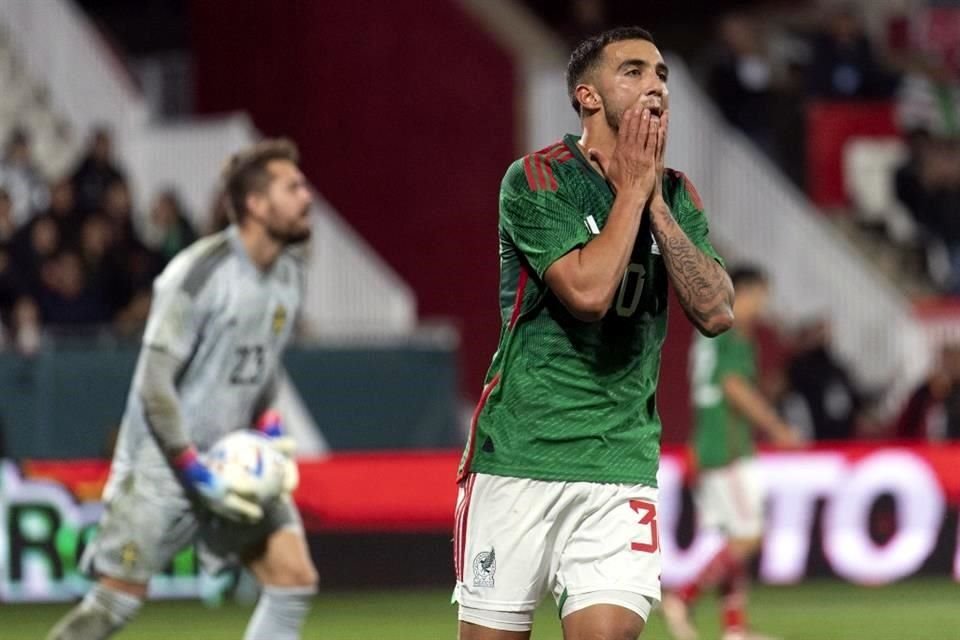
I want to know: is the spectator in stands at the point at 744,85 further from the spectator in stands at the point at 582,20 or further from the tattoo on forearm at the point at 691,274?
the tattoo on forearm at the point at 691,274

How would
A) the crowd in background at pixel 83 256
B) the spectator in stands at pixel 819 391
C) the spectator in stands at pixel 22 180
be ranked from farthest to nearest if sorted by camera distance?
1. the spectator in stands at pixel 22 180
2. the spectator in stands at pixel 819 391
3. the crowd in background at pixel 83 256

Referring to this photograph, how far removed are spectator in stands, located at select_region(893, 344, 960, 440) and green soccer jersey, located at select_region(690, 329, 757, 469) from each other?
4171 millimetres

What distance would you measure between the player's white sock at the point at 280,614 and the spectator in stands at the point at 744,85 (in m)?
11.8

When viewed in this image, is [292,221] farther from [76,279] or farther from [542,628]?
[76,279]

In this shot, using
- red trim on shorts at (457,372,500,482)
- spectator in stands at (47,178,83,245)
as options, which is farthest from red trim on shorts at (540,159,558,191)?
spectator in stands at (47,178,83,245)

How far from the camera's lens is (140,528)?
7.67 meters

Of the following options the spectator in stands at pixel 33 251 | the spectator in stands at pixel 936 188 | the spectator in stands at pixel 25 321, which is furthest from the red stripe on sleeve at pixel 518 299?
the spectator in stands at pixel 936 188

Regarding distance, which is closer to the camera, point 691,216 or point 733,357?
point 691,216

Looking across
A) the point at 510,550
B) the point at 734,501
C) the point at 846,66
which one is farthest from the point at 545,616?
the point at 846,66

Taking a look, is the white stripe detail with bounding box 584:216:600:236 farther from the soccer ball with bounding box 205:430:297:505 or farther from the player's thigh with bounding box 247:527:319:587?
the player's thigh with bounding box 247:527:319:587

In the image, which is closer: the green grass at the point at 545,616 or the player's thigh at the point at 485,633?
the player's thigh at the point at 485,633

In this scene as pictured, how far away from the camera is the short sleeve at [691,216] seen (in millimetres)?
5520

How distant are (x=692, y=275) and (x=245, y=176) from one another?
10.4 feet

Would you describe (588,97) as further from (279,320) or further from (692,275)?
(279,320)
